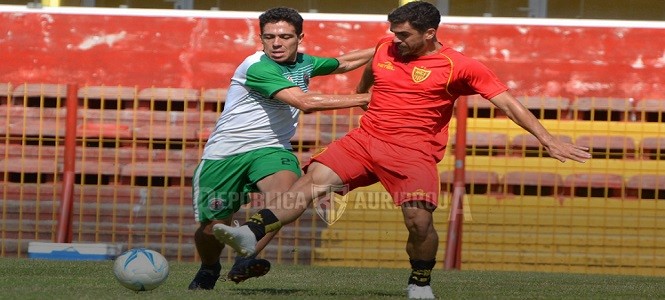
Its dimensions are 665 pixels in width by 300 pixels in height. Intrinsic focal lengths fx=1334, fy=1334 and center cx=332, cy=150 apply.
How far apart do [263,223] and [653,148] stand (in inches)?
292

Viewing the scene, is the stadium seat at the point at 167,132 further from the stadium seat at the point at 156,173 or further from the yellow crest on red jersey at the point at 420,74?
the yellow crest on red jersey at the point at 420,74

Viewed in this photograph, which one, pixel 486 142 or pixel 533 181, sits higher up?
pixel 486 142

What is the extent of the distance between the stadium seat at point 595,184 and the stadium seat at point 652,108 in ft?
2.27

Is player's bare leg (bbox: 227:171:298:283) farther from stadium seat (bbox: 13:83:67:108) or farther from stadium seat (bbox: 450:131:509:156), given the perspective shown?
stadium seat (bbox: 13:83:67:108)

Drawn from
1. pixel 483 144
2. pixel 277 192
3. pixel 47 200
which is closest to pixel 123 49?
pixel 47 200

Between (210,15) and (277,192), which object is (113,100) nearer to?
(210,15)

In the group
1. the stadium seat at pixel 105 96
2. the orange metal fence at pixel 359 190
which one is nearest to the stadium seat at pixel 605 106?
the orange metal fence at pixel 359 190

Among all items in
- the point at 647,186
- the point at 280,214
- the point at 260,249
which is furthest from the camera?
the point at 647,186

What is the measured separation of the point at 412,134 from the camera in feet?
26.2

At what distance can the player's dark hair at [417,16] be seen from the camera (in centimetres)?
791

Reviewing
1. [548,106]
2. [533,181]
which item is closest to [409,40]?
[548,106]

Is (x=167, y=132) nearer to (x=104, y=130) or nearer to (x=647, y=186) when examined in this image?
(x=104, y=130)

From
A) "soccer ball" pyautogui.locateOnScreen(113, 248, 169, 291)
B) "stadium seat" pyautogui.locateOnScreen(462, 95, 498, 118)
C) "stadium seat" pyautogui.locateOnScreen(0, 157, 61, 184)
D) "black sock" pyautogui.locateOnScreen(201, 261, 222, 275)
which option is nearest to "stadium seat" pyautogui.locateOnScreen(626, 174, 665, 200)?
"stadium seat" pyautogui.locateOnScreen(462, 95, 498, 118)

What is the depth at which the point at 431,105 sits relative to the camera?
8.02 metres
